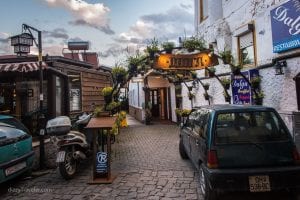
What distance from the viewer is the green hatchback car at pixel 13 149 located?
539cm

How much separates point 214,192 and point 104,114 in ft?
11.0

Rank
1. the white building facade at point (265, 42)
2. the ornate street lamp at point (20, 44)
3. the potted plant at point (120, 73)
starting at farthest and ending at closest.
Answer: the ornate street lamp at point (20, 44) < the potted plant at point (120, 73) < the white building facade at point (265, 42)

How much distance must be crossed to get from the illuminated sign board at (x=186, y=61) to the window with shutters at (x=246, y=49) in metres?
1.29

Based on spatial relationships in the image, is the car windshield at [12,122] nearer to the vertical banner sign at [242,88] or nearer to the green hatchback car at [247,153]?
the green hatchback car at [247,153]

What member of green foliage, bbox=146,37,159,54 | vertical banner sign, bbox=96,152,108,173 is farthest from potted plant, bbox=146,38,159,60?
vertical banner sign, bbox=96,152,108,173

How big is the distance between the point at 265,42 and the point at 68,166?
248 inches

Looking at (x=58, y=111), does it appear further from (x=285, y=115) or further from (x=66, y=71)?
(x=285, y=115)

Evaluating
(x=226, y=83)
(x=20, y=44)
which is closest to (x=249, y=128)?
(x=226, y=83)

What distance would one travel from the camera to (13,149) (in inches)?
225

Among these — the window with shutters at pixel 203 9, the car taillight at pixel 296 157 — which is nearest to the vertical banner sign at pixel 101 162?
the car taillight at pixel 296 157

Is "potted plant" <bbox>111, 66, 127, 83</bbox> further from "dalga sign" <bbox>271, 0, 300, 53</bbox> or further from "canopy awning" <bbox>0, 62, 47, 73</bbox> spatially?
"dalga sign" <bbox>271, 0, 300, 53</bbox>

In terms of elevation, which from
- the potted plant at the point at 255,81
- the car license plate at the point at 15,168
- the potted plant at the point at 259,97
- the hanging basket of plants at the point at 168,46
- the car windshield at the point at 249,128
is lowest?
the car license plate at the point at 15,168

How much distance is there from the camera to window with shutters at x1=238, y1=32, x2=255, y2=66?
360 inches

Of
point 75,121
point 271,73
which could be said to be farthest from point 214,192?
point 75,121
